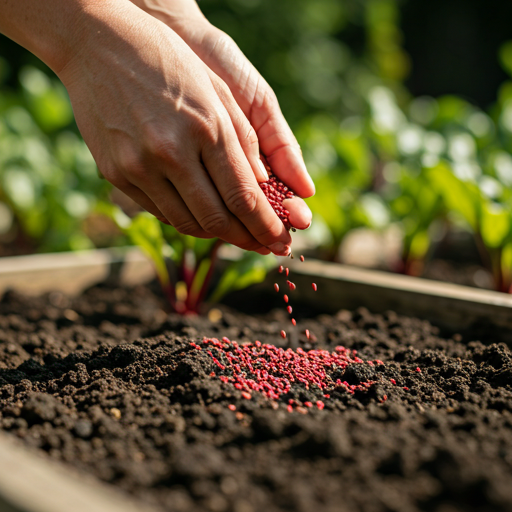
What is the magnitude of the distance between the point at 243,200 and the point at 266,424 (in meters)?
0.56

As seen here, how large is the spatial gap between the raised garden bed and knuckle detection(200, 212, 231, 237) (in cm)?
35

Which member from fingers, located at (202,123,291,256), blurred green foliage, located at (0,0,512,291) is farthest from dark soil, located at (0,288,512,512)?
blurred green foliage, located at (0,0,512,291)

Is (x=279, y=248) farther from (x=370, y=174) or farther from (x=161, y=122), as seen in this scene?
(x=370, y=174)

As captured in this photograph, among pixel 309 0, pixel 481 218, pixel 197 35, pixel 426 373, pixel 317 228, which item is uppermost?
pixel 309 0

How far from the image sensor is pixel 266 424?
1.04 meters

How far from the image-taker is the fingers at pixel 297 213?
1.51m

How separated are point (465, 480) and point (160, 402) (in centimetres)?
69

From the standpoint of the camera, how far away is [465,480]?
850 millimetres

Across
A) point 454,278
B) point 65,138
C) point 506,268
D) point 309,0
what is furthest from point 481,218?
point 309,0

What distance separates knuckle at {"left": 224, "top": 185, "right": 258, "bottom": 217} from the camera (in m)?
1.30

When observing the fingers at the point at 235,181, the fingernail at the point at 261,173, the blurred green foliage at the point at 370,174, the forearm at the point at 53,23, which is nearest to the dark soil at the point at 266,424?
the fingers at the point at 235,181

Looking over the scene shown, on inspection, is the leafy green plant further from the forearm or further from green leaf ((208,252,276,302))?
the forearm

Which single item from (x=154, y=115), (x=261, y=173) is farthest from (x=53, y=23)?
(x=261, y=173)

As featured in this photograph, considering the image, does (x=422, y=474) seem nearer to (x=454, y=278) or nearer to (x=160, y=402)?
(x=160, y=402)
